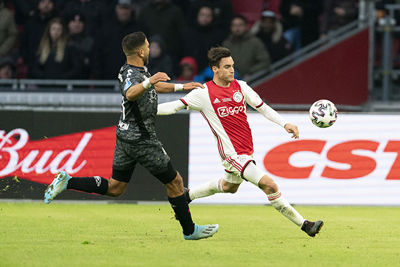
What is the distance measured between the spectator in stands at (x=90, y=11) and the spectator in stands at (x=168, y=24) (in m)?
0.85

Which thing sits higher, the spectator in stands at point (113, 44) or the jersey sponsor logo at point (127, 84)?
the jersey sponsor logo at point (127, 84)

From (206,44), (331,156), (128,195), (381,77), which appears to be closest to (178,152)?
(128,195)

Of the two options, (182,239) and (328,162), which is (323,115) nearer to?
(182,239)

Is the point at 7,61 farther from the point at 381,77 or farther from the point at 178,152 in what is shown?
the point at 381,77

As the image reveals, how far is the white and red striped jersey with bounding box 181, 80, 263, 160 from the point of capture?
990 centimetres

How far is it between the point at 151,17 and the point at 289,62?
2566 mm

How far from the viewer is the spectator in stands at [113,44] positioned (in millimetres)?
16297

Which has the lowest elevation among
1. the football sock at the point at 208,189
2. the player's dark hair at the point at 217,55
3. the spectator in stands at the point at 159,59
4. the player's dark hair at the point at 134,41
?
the football sock at the point at 208,189

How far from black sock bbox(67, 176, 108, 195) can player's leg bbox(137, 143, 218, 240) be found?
0.58m

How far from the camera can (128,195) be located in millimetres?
13688

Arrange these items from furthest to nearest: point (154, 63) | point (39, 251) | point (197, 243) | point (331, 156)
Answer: point (154, 63)
point (331, 156)
point (197, 243)
point (39, 251)

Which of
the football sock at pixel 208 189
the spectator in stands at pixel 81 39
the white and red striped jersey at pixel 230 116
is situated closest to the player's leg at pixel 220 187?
the football sock at pixel 208 189

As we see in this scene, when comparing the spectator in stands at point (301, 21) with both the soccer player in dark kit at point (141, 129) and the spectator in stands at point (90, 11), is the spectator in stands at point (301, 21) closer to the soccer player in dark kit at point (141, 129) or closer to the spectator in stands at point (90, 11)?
the spectator in stands at point (90, 11)

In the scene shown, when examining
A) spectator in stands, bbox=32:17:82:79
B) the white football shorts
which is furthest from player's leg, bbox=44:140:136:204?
→ spectator in stands, bbox=32:17:82:79
